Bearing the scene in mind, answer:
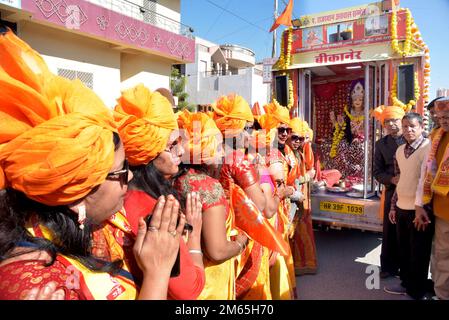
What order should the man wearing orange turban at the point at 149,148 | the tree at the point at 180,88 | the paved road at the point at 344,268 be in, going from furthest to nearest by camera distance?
1. the tree at the point at 180,88
2. the paved road at the point at 344,268
3. the man wearing orange turban at the point at 149,148

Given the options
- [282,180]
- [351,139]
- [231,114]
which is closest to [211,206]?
[231,114]

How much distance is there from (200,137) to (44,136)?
110cm

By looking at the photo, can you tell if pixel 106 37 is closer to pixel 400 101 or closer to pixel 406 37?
pixel 406 37

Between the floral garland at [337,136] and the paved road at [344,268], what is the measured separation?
1269 mm

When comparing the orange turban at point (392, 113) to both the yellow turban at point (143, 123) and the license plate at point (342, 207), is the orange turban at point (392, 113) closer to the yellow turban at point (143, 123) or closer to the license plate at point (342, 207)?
the license plate at point (342, 207)

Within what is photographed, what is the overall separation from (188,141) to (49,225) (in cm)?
105

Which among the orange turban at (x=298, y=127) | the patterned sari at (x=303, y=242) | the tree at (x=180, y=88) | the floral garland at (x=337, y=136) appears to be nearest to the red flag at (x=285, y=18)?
the orange turban at (x=298, y=127)

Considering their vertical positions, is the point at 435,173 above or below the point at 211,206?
above

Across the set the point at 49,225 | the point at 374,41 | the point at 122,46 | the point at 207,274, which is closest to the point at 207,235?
the point at 207,274

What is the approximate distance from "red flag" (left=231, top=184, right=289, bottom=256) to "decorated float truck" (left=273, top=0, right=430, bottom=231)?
2447 mm

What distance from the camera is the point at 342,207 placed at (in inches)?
170

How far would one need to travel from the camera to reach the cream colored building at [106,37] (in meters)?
9.37

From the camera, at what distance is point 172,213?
3.78 feet
